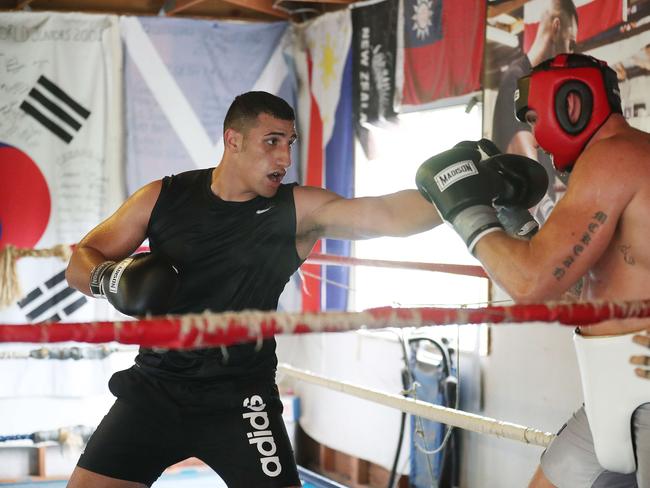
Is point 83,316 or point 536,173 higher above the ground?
point 536,173

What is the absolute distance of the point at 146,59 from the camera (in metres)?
5.14

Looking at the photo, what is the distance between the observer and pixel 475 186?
1.74 metres

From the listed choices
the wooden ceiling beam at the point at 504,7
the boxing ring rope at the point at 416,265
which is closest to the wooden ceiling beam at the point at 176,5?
the wooden ceiling beam at the point at 504,7

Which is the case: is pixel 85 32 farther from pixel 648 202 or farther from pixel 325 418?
pixel 648 202

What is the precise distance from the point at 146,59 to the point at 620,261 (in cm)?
400

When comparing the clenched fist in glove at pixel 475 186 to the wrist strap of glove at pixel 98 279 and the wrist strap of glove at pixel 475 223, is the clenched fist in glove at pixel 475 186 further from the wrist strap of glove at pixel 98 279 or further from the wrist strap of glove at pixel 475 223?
the wrist strap of glove at pixel 98 279

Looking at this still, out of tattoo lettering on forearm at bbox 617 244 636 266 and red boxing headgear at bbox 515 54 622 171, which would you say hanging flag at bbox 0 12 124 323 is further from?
tattoo lettering on forearm at bbox 617 244 636 266

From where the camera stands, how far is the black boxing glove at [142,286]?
1690 millimetres

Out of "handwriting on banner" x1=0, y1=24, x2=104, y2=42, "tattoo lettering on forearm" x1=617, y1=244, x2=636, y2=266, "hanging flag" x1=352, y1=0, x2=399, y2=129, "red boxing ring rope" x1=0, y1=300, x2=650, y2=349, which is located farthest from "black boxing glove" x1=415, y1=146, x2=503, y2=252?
"handwriting on banner" x1=0, y1=24, x2=104, y2=42

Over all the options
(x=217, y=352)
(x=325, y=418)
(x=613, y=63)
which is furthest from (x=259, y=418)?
(x=325, y=418)

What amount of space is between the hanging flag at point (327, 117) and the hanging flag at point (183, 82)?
0.74 ft

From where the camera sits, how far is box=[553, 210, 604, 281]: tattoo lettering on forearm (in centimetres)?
157

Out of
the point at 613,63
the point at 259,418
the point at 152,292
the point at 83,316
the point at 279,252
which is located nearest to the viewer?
the point at 152,292

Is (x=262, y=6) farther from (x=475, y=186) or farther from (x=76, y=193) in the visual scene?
(x=475, y=186)
